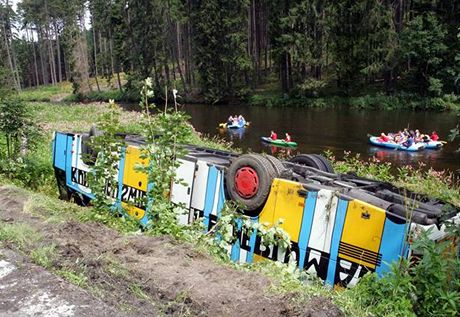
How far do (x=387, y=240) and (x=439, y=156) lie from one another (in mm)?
17745

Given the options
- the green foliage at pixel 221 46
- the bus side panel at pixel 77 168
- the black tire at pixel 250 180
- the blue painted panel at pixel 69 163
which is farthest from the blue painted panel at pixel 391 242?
the green foliage at pixel 221 46

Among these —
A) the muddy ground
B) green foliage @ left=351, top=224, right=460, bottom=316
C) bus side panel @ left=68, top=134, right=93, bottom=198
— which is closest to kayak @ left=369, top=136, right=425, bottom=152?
bus side panel @ left=68, top=134, right=93, bottom=198

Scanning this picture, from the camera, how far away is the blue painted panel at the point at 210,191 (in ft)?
23.7

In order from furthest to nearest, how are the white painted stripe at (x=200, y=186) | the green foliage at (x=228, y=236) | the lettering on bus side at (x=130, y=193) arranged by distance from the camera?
the lettering on bus side at (x=130, y=193) < the white painted stripe at (x=200, y=186) < the green foliage at (x=228, y=236)

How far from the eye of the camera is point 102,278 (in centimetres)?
364

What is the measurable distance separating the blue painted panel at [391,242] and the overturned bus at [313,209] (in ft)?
0.04

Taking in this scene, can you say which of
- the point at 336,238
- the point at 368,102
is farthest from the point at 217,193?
the point at 368,102

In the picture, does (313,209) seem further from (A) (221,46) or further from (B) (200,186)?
(A) (221,46)

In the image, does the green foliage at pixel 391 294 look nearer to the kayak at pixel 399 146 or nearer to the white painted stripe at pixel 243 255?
the white painted stripe at pixel 243 255

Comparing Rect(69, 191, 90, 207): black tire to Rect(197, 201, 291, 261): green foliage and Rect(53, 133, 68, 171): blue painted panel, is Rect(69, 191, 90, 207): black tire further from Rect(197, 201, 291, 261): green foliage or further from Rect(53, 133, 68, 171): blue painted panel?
Rect(197, 201, 291, 261): green foliage

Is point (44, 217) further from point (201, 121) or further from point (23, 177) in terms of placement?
point (201, 121)

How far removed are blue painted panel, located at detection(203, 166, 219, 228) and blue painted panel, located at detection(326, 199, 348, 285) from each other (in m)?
2.17

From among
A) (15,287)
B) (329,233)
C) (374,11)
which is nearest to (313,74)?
(374,11)

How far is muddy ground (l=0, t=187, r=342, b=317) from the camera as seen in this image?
3.26m
